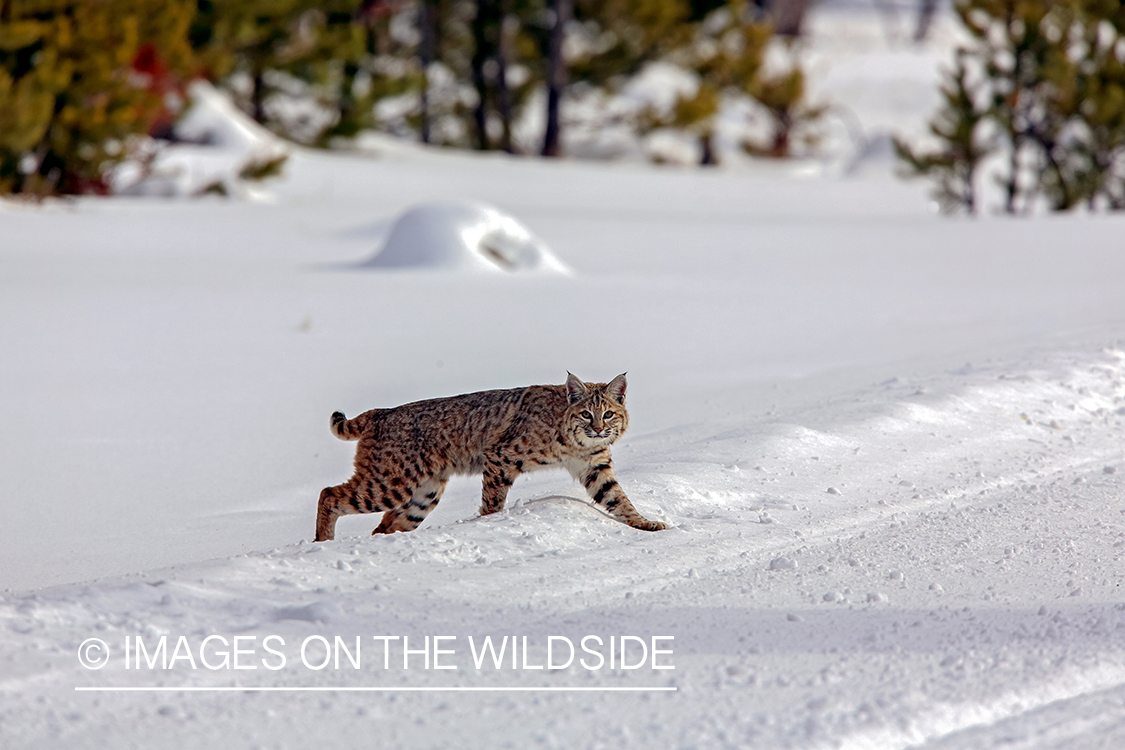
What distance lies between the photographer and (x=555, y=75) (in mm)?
30438

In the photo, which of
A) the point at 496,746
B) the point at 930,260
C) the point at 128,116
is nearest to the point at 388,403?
the point at 496,746

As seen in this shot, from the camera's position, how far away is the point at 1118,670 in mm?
3967

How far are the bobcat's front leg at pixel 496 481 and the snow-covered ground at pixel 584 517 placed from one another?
0.44 feet

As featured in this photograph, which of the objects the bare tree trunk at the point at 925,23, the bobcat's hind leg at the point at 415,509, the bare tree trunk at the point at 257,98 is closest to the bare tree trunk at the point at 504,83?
the bare tree trunk at the point at 257,98

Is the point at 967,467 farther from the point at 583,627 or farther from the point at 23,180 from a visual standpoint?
the point at 23,180

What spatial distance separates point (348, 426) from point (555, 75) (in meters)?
25.6

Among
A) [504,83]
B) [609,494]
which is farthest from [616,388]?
[504,83]

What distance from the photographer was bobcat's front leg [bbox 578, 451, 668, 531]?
530 cm

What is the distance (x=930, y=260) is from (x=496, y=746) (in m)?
13.5

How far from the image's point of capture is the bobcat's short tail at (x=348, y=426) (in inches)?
232

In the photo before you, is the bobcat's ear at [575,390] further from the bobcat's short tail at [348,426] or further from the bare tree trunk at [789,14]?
the bare tree trunk at [789,14]

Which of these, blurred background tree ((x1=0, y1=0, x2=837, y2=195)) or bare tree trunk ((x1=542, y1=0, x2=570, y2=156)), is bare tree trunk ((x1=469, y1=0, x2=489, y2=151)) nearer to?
blurred background tree ((x1=0, y1=0, x2=837, y2=195))

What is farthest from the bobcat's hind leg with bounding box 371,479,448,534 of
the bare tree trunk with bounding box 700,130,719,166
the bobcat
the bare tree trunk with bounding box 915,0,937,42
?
the bare tree trunk with bounding box 915,0,937,42

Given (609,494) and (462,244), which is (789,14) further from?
(609,494)
